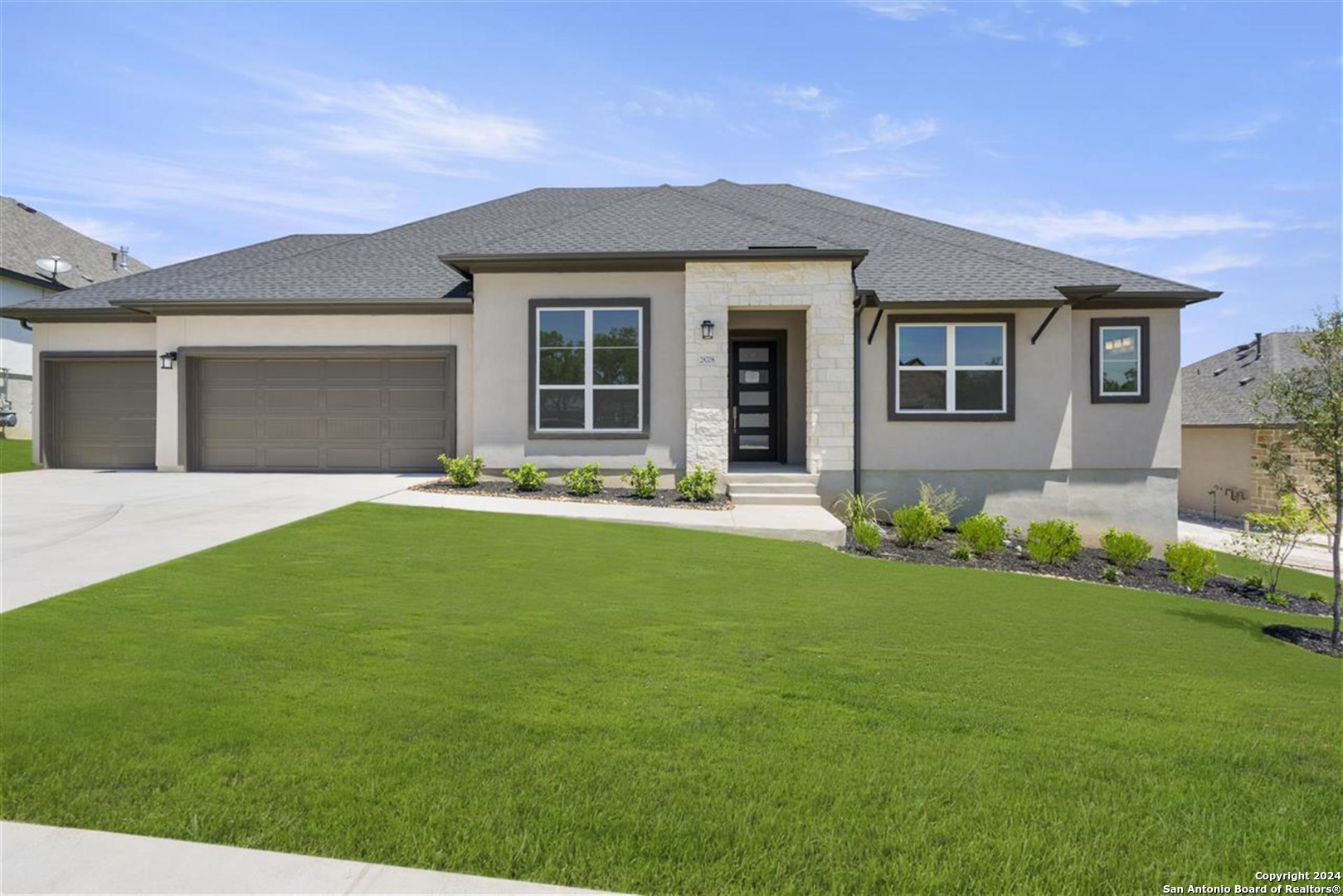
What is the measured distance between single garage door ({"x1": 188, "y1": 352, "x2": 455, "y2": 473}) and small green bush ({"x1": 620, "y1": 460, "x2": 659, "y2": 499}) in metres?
4.45

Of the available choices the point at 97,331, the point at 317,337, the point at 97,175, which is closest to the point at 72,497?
the point at 317,337

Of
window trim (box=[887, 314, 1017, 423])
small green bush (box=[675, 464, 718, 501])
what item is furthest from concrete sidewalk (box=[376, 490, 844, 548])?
window trim (box=[887, 314, 1017, 423])

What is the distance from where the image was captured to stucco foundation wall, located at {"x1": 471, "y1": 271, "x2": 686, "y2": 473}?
13.3 meters

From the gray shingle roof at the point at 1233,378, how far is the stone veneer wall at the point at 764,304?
746 inches

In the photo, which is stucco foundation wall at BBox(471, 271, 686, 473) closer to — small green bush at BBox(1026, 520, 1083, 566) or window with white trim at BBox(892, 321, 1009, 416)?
window with white trim at BBox(892, 321, 1009, 416)

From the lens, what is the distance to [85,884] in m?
2.29

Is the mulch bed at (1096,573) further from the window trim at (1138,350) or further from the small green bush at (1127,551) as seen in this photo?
the window trim at (1138,350)

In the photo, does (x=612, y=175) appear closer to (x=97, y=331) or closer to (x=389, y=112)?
(x=389, y=112)

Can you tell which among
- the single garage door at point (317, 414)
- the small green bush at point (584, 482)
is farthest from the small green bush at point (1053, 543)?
the single garage door at point (317, 414)

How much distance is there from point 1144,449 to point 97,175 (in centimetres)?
2341

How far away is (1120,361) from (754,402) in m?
7.33

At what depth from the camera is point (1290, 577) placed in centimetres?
1366

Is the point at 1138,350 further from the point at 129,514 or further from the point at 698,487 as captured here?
the point at 129,514

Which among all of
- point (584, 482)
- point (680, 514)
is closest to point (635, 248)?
point (584, 482)
